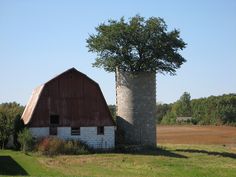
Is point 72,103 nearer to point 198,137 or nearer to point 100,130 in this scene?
point 100,130

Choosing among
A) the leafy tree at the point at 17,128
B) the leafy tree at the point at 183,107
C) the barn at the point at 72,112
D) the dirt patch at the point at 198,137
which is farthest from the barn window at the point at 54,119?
the leafy tree at the point at 183,107

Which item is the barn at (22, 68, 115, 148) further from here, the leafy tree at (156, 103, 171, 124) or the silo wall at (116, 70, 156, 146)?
the leafy tree at (156, 103, 171, 124)

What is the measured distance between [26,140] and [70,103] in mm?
6230

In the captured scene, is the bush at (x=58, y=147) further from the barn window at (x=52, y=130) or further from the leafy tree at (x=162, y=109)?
the leafy tree at (x=162, y=109)

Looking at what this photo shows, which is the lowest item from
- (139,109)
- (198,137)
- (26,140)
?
(198,137)

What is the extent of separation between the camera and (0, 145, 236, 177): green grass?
30.2m

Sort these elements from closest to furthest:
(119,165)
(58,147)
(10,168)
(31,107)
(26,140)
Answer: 1. (10,168)
2. (119,165)
3. (58,147)
4. (26,140)
5. (31,107)

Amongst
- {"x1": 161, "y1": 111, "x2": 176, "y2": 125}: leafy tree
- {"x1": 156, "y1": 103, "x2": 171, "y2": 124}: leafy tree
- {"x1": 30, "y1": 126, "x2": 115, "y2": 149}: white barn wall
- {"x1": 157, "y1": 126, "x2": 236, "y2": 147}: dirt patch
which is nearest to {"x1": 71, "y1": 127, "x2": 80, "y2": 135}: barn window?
{"x1": 30, "y1": 126, "x2": 115, "y2": 149}: white barn wall

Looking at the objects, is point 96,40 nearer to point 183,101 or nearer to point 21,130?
point 21,130

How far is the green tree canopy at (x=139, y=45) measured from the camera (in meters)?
47.2

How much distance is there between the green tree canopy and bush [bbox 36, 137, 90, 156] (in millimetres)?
9535

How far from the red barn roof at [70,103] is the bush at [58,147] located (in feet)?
9.41

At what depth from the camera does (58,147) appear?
1582 inches

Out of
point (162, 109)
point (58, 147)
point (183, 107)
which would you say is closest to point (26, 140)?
point (58, 147)
